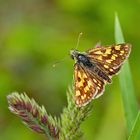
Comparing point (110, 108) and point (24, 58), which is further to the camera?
point (24, 58)

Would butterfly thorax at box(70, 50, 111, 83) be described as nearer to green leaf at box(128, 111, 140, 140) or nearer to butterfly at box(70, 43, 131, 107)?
butterfly at box(70, 43, 131, 107)

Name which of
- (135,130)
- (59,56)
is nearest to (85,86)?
(135,130)

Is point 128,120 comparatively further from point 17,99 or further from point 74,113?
point 17,99

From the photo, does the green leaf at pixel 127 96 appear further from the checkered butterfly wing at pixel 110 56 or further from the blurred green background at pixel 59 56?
the blurred green background at pixel 59 56

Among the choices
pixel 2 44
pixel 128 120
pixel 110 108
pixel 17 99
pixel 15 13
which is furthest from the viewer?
pixel 15 13

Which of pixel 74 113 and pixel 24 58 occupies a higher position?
pixel 24 58

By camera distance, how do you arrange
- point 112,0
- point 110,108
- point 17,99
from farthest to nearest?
point 112,0
point 110,108
point 17,99

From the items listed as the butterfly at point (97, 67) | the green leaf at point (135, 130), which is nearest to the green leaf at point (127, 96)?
the butterfly at point (97, 67)

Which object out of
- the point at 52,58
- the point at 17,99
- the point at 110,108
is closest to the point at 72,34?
the point at 52,58
